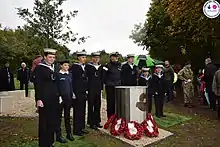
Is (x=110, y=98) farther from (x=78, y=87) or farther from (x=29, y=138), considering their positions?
(x=29, y=138)

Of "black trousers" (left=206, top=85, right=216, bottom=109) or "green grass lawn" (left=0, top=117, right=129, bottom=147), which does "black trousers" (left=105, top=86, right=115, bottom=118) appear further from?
"black trousers" (left=206, top=85, right=216, bottom=109)

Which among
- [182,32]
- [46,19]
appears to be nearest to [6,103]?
[46,19]

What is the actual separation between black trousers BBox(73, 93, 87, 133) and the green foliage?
34.1 feet

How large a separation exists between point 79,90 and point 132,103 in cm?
149

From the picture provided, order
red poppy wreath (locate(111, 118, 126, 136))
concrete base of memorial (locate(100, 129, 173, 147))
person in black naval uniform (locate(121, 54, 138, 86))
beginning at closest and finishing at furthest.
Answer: concrete base of memorial (locate(100, 129, 173, 147)), red poppy wreath (locate(111, 118, 126, 136)), person in black naval uniform (locate(121, 54, 138, 86))

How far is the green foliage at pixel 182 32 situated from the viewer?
1867 cm

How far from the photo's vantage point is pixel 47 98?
23.9ft

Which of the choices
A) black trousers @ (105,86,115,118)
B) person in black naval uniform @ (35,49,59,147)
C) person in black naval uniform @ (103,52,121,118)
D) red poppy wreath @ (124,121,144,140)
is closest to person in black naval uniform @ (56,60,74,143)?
person in black naval uniform @ (35,49,59,147)

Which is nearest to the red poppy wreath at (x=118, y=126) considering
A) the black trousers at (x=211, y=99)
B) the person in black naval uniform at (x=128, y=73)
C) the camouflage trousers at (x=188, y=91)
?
the person in black naval uniform at (x=128, y=73)

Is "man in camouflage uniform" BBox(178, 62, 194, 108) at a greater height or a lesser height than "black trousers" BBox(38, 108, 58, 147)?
greater

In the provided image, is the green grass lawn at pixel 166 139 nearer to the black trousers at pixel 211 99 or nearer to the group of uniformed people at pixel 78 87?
the group of uniformed people at pixel 78 87

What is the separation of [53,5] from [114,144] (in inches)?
338

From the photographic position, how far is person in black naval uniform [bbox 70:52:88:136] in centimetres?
888

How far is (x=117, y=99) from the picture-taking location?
9.86m
